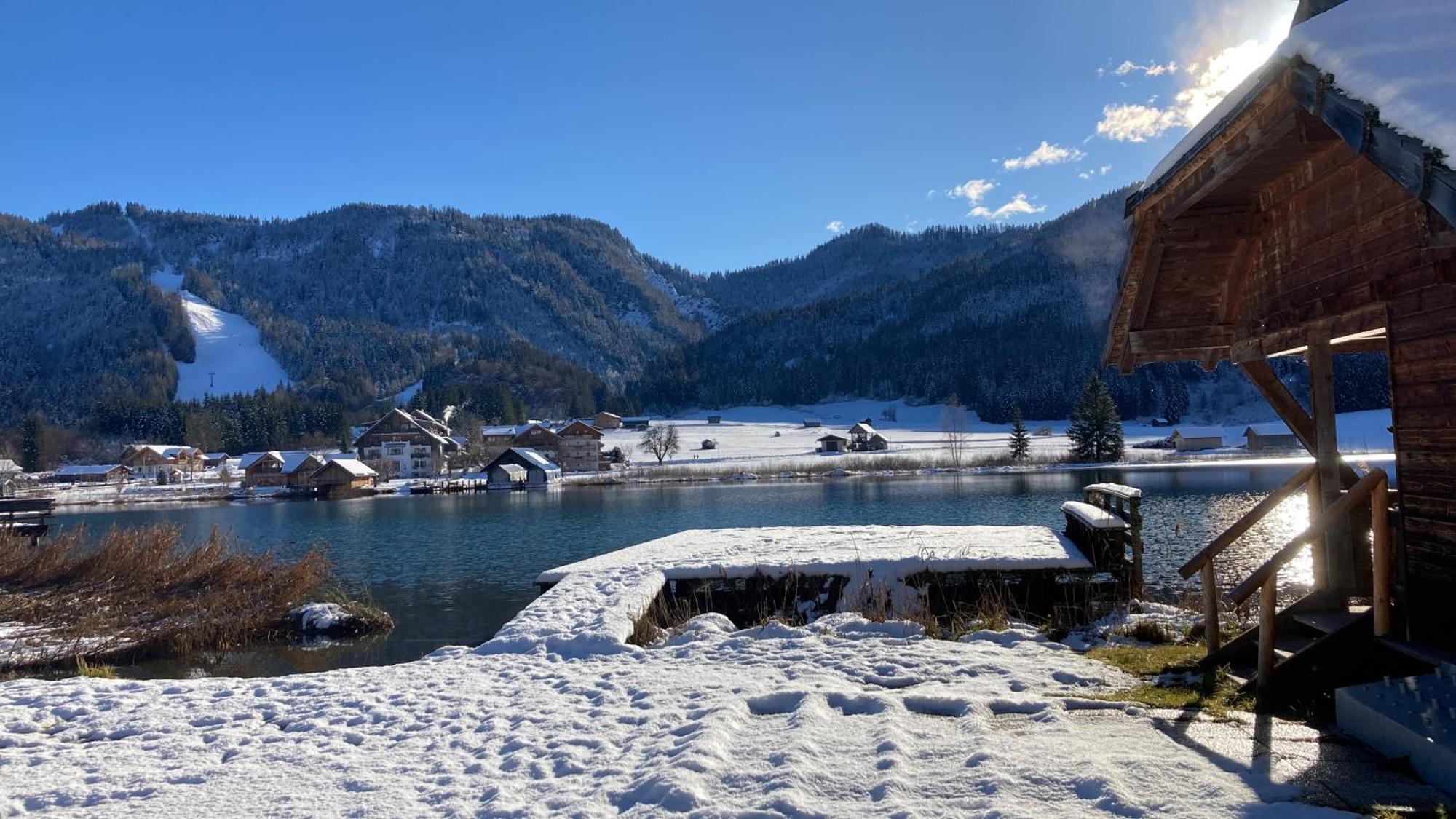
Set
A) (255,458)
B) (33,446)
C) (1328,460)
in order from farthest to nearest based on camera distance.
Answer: (33,446) → (255,458) → (1328,460)

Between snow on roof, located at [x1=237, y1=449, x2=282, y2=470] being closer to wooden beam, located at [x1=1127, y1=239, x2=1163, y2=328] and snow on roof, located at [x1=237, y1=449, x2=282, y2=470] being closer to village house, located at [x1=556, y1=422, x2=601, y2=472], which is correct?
village house, located at [x1=556, y1=422, x2=601, y2=472]

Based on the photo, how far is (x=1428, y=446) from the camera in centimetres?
549

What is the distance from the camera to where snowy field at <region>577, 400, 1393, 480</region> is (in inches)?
3083

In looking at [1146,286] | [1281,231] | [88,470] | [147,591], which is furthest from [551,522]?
[88,470]

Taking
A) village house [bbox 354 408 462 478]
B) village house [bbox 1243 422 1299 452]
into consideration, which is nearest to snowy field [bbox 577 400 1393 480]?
village house [bbox 1243 422 1299 452]

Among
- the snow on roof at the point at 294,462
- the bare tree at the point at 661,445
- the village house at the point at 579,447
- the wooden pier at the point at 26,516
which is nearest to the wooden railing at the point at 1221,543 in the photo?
the wooden pier at the point at 26,516

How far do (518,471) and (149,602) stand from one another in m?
67.0

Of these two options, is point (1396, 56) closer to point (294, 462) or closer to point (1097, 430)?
point (1097, 430)

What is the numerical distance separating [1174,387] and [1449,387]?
139376 millimetres

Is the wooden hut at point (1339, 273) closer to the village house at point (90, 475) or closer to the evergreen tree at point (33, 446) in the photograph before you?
the village house at point (90, 475)

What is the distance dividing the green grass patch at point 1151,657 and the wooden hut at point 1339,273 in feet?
1.56

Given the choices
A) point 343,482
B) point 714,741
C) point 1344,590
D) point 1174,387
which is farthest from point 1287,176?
point 1174,387

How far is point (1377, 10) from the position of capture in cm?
477

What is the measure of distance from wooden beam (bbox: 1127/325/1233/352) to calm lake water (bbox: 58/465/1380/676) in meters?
9.03
